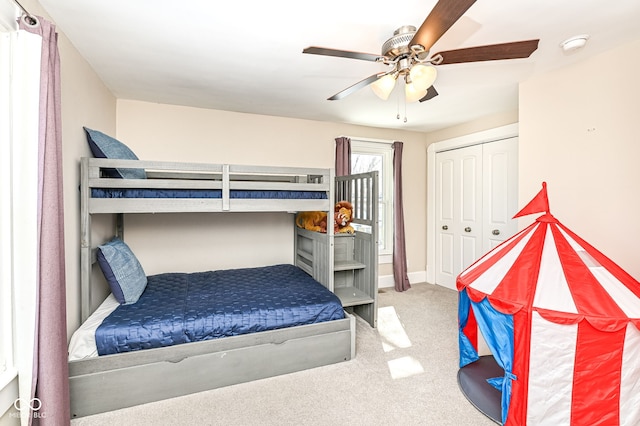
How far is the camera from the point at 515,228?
3.56 metres

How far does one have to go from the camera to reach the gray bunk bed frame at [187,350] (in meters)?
1.87

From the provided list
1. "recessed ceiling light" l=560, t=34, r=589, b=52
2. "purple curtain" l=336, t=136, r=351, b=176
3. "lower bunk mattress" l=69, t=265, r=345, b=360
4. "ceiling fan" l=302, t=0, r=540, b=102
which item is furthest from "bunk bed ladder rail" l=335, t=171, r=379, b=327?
"recessed ceiling light" l=560, t=34, r=589, b=52

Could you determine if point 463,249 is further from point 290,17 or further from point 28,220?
point 28,220

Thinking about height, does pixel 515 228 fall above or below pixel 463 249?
above

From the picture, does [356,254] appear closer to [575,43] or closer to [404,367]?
[404,367]

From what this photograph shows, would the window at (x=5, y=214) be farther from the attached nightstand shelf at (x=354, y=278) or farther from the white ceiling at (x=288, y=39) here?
the attached nightstand shelf at (x=354, y=278)

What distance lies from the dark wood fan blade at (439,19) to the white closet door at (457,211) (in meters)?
2.92

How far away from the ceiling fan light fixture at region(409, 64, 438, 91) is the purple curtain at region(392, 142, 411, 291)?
264 centimetres

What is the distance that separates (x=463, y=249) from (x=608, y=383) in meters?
2.82

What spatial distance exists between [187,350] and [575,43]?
3.18 metres

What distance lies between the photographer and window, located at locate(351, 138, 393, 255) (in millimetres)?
4414

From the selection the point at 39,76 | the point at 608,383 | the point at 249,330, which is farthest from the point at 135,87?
the point at 608,383

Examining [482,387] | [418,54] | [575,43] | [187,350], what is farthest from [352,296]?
[575,43]

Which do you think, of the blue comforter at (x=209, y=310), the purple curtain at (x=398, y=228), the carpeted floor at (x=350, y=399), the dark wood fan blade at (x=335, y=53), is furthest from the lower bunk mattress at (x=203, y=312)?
the purple curtain at (x=398, y=228)
